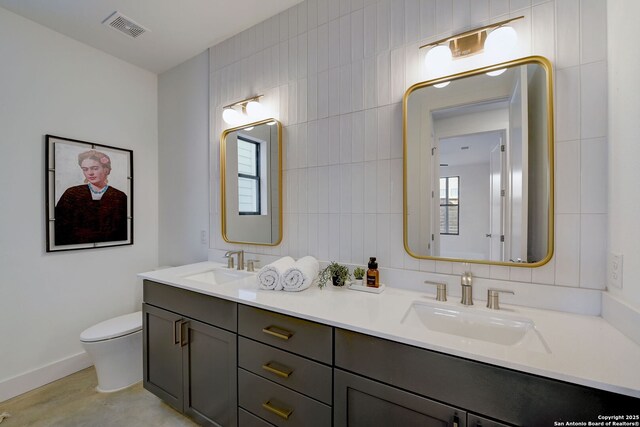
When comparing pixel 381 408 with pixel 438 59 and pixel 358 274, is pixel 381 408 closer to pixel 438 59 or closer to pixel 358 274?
pixel 358 274

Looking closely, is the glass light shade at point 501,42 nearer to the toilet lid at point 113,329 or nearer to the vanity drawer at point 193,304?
the vanity drawer at point 193,304

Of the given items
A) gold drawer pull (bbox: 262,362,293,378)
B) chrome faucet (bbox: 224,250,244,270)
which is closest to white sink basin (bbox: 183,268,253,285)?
chrome faucet (bbox: 224,250,244,270)

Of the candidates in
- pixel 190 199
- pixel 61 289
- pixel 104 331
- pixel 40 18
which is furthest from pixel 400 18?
pixel 61 289

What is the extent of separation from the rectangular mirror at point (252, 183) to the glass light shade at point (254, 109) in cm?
7

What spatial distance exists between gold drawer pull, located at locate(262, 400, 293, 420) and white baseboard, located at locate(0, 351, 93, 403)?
6.40 feet

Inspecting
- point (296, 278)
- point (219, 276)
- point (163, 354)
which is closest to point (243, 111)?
point (219, 276)

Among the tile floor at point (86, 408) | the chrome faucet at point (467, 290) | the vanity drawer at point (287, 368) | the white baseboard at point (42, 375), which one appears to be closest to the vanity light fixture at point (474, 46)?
the chrome faucet at point (467, 290)

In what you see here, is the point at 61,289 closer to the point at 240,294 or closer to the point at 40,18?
the point at 240,294

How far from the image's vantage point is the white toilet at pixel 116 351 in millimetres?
1794

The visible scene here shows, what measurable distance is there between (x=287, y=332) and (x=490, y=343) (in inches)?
29.4

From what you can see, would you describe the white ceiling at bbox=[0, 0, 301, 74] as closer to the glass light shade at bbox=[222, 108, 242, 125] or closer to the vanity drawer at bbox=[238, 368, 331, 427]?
the glass light shade at bbox=[222, 108, 242, 125]

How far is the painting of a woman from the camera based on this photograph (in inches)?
82.6

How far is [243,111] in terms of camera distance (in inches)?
79.9

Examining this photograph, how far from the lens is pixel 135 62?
97.6 inches
